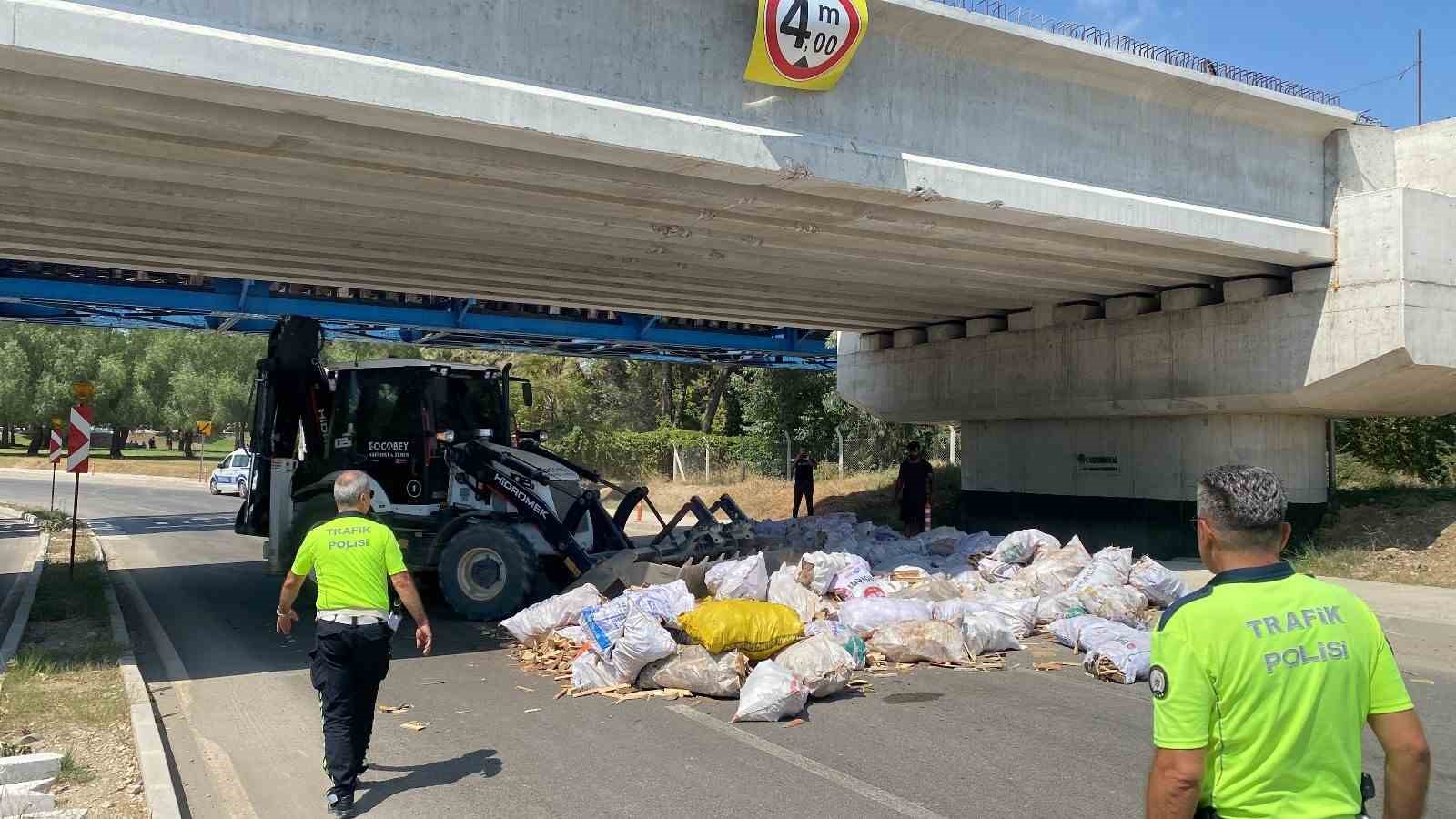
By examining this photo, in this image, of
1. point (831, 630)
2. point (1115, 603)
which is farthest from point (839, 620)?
Answer: point (1115, 603)

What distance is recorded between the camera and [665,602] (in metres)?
9.16

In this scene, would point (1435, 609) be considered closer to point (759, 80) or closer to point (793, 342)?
point (759, 80)

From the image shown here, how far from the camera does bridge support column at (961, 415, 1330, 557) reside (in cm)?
1600

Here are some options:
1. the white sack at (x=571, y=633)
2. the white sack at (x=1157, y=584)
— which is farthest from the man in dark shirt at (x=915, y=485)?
the white sack at (x=571, y=633)

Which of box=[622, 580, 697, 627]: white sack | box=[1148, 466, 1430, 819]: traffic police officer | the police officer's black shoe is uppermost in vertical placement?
box=[1148, 466, 1430, 819]: traffic police officer

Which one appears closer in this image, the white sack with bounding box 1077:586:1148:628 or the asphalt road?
the asphalt road

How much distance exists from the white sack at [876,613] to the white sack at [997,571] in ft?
10.7

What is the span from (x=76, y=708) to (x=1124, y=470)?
15202 millimetres

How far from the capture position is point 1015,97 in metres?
11.9

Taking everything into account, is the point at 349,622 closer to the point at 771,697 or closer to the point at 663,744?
the point at 663,744

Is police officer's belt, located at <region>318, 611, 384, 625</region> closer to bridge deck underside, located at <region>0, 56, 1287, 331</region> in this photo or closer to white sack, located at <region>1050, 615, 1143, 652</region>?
bridge deck underside, located at <region>0, 56, 1287, 331</region>

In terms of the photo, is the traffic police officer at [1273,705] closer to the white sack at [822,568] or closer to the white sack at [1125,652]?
the white sack at [1125,652]

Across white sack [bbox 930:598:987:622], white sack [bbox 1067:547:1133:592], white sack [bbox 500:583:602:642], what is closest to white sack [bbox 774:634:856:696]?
white sack [bbox 930:598:987:622]

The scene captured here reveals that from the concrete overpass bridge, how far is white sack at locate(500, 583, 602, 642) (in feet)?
13.2
